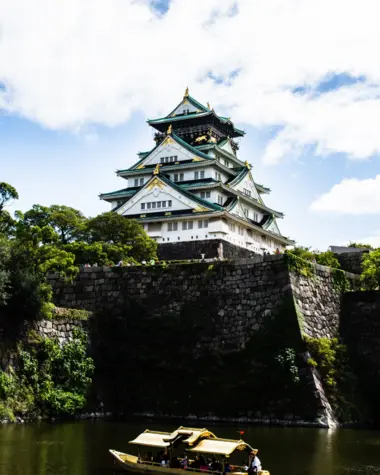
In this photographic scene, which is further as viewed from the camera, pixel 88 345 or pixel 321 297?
pixel 321 297

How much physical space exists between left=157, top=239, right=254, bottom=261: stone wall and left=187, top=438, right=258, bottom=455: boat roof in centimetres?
3492

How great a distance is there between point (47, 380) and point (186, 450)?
1207 centimetres

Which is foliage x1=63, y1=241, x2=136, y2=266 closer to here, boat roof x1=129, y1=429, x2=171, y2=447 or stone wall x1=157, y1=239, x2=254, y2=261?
stone wall x1=157, y1=239, x2=254, y2=261

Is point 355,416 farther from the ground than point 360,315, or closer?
closer

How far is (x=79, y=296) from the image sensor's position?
3603 cm

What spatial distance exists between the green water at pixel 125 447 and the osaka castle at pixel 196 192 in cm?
2774

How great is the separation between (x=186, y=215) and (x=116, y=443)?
110 ft

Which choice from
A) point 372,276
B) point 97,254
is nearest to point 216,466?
point 372,276

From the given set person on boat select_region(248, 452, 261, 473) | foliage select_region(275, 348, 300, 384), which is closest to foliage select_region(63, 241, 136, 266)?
foliage select_region(275, 348, 300, 384)

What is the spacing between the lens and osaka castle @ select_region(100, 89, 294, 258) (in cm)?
5481

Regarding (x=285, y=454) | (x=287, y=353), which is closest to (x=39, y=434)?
(x=285, y=454)

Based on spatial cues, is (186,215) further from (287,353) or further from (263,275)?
(287,353)

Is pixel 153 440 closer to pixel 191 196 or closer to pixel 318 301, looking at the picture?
pixel 318 301

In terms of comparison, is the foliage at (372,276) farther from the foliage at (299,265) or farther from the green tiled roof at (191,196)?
the green tiled roof at (191,196)
